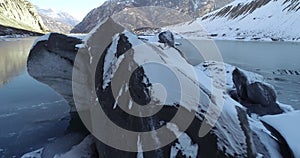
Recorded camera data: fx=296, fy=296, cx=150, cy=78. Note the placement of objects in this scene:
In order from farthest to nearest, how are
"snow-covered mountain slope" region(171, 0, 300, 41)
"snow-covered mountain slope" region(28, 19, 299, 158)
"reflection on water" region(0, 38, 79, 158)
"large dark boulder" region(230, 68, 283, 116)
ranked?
"snow-covered mountain slope" region(171, 0, 300, 41) → "large dark boulder" region(230, 68, 283, 116) → "reflection on water" region(0, 38, 79, 158) → "snow-covered mountain slope" region(28, 19, 299, 158)

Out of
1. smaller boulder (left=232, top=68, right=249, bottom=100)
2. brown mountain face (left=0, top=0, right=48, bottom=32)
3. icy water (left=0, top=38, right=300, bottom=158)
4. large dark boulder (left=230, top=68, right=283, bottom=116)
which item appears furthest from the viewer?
brown mountain face (left=0, top=0, right=48, bottom=32)

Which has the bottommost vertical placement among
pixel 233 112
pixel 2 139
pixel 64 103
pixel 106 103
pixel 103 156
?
pixel 64 103

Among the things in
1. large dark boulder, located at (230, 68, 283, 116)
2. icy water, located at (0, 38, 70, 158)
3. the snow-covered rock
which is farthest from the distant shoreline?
the snow-covered rock

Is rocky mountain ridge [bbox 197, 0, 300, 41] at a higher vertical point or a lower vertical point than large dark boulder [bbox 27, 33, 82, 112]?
lower

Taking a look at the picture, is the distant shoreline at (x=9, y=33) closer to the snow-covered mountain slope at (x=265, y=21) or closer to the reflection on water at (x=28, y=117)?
the snow-covered mountain slope at (x=265, y=21)

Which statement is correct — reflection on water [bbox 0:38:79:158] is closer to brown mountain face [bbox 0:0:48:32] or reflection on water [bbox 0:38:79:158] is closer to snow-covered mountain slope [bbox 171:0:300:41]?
snow-covered mountain slope [bbox 171:0:300:41]

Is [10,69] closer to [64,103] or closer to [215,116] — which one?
[64,103]

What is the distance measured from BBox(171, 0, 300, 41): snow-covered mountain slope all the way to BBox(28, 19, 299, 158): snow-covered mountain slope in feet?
212

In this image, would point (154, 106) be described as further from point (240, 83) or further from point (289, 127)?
point (240, 83)

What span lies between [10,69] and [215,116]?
22.1 meters

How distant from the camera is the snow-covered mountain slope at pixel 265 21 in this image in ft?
258

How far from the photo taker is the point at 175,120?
586 cm

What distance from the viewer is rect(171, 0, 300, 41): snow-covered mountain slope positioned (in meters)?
78.7

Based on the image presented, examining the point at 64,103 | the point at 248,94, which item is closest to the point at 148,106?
the point at 248,94
